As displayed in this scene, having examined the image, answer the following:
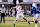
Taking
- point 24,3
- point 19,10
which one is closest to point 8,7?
point 24,3

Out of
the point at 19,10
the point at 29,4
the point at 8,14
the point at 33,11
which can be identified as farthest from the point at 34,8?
the point at 29,4

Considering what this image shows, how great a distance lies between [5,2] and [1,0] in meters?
1.30

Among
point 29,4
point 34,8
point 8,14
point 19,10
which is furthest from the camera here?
point 29,4

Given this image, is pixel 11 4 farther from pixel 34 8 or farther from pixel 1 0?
pixel 34 8

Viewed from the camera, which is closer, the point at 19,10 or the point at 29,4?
the point at 19,10

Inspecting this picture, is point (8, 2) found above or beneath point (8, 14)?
above

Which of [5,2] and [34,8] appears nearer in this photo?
[34,8]

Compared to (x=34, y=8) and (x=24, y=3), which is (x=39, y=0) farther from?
(x=34, y=8)

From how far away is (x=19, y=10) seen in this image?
462 inches

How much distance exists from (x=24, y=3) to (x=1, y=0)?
5777mm

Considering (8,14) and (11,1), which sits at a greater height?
(11,1)

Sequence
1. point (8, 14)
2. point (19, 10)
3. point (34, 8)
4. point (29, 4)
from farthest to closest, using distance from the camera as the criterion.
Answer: point (29, 4) < point (8, 14) < point (19, 10) < point (34, 8)

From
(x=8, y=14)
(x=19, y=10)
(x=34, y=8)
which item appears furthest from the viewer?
(x=8, y=14)

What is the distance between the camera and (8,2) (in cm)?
Answer: 3862
